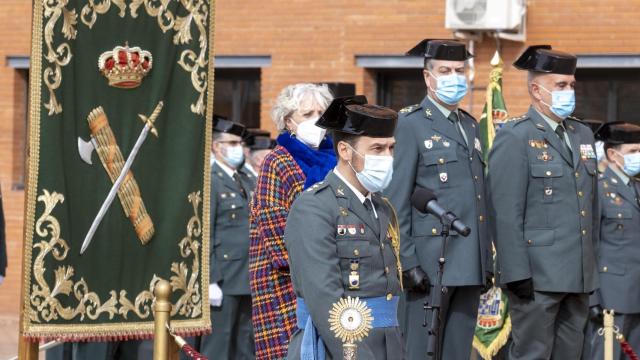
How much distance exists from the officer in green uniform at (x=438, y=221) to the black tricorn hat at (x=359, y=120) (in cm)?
191

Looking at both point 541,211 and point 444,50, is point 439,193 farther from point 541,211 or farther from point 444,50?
point 444,50

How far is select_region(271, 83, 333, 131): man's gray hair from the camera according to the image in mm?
7344

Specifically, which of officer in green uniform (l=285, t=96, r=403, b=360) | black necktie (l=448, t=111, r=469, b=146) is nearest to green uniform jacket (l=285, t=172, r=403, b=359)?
officer in green uniform (l=285, t=96, r=403, b=360)

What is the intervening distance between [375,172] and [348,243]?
1.04ft

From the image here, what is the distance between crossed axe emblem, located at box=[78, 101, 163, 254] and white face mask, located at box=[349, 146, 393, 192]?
158 centimetres

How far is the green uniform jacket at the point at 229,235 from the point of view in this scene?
→ 11.4 m

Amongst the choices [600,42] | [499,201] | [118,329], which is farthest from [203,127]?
[600,42]

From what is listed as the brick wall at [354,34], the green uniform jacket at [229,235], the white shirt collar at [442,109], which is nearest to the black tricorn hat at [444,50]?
the white shirt collar at [442,109]

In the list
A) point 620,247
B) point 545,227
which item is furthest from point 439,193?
point 620,247

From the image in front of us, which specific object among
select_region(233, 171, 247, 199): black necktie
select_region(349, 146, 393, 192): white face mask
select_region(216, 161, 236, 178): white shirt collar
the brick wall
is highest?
Result: the brick wall

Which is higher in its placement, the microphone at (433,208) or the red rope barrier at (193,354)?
the microphone at (433,208)

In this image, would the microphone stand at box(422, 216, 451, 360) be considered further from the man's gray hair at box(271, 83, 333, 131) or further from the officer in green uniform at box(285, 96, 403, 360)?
the man's gray hair at box(271, 83, 333, 131)

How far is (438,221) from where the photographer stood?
7.77 metres

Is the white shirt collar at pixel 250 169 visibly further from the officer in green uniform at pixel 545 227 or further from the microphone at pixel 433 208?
the microphone at pixel 433 208
